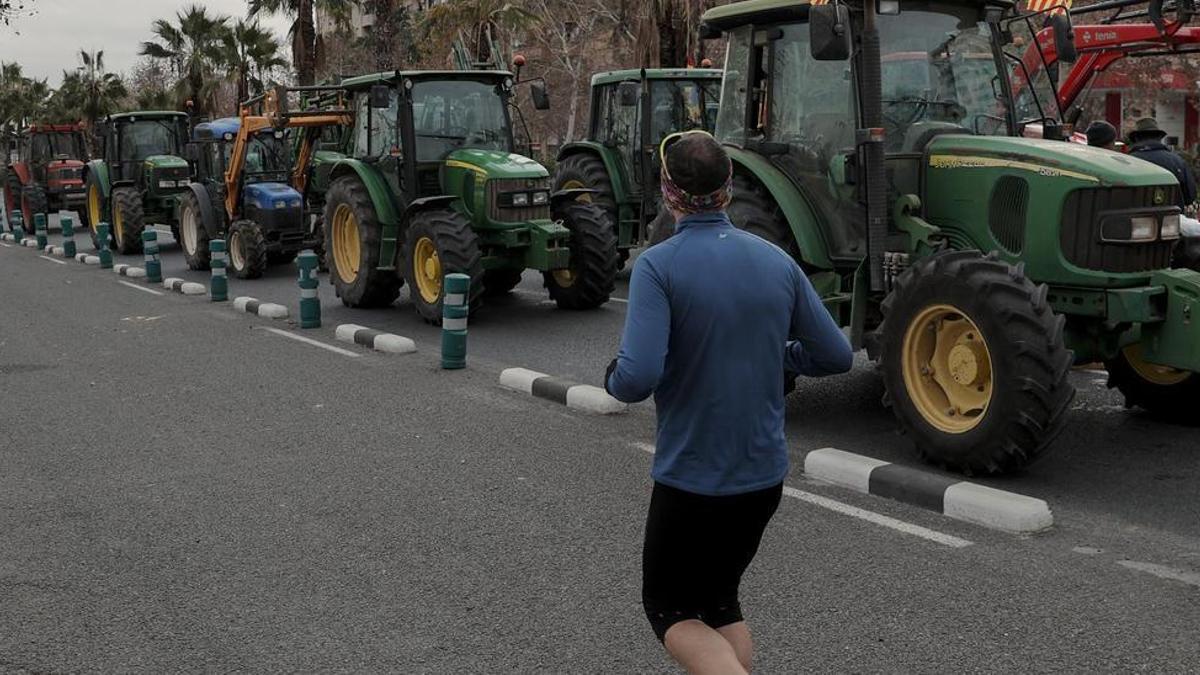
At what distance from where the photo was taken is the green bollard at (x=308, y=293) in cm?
1300

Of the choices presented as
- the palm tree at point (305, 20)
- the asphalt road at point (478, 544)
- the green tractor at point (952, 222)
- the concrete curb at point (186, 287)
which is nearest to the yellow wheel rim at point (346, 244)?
the concrete curb at point (186, 287)

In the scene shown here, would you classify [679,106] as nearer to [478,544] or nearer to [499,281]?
[499,281]

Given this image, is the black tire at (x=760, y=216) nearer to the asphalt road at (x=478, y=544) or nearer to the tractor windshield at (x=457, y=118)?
the asphalt road at (x=478, y=544)

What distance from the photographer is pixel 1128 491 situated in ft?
21.6

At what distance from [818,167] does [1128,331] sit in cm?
222

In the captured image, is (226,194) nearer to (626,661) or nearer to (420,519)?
(420,519)

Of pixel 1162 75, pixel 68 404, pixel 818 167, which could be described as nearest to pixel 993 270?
pixel 818 167

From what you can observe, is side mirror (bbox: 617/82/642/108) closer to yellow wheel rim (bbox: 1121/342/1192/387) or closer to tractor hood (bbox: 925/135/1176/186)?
tractor hood (bbox: 925/135/1176/186)

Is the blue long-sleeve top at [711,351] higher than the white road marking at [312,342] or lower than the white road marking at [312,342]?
higher

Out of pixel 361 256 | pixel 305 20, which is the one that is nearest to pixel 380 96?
pixel 361 256

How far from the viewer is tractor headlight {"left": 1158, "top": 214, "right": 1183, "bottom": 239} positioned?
23.2 feet

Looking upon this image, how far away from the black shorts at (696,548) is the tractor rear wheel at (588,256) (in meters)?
10.4

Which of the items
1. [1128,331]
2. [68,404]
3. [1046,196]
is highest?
[1046,196]

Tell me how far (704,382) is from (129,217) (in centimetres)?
2221
